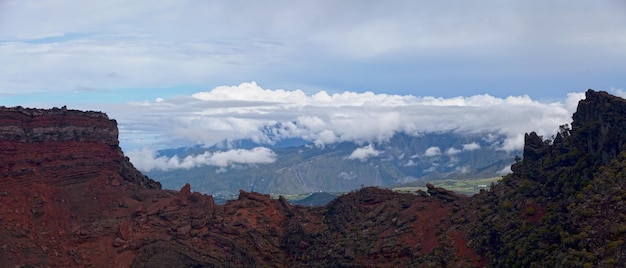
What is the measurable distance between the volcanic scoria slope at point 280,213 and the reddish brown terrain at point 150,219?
218 millimetres

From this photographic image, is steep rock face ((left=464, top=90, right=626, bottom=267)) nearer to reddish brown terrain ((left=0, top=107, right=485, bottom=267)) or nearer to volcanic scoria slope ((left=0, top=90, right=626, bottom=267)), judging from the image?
volcanic scoria slope ((left=0, top=90, right=626, bottom=267))

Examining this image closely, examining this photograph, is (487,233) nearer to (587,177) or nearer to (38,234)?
(587,177)

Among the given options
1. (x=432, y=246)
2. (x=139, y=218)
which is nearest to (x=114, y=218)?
(x=139, y=218)

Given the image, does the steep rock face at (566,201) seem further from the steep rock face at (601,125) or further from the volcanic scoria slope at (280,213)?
the volcanic scoria slope at (280,213)

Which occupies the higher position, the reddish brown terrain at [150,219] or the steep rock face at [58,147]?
the steep rock face at [58,147]

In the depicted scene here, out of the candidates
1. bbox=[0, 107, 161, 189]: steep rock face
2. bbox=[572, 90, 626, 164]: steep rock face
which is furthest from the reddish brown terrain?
bbox=[572, 90, 626, 164]: steep rock face

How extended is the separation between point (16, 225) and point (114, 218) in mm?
15358

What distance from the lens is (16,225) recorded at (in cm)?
11569

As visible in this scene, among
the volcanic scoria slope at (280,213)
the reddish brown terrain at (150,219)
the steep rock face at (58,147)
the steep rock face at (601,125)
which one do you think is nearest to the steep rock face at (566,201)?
the steep rock face at (601,125)

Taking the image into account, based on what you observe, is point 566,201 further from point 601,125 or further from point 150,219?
point 150,219

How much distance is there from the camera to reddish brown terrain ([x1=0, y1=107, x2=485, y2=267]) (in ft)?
366

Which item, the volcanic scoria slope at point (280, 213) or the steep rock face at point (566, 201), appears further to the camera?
the volcanic scoria slope at point (280, 213)

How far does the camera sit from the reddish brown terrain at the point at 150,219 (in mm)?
111500

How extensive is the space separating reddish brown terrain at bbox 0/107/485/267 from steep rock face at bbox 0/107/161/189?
176mm
